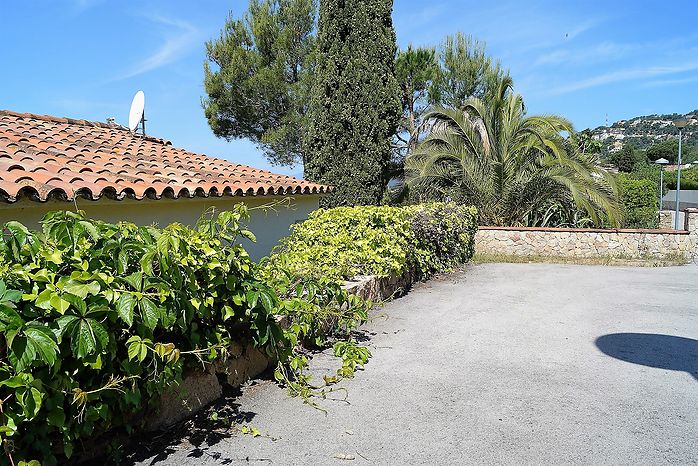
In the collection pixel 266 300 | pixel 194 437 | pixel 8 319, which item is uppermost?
pixel 8 319

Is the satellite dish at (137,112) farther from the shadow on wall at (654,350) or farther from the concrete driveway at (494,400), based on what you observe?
the shadow on wall at (654,350)

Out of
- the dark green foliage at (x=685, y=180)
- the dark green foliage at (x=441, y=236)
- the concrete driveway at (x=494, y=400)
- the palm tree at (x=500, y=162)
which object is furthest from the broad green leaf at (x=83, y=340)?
the dark green foliage at (x=685, y=180)

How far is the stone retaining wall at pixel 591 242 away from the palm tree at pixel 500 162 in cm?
70

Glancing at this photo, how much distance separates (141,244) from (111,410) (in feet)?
2.98

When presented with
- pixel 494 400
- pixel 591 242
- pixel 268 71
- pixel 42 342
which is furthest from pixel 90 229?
pixel 268 71

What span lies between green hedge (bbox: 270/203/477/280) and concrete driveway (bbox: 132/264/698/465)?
0.78 metres

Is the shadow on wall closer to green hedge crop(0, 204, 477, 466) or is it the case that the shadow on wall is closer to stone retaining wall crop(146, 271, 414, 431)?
green hedge crop(0, 204, 477, 466)

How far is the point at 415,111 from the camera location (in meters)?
22.2

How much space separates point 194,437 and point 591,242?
13.4 m

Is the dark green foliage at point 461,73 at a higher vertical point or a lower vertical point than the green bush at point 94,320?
higher

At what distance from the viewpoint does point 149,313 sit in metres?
2.63

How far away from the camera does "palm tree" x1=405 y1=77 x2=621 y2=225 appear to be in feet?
48.0

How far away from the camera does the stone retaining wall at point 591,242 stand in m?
13.9

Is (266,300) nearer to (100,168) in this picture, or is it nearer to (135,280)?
(135,280)
